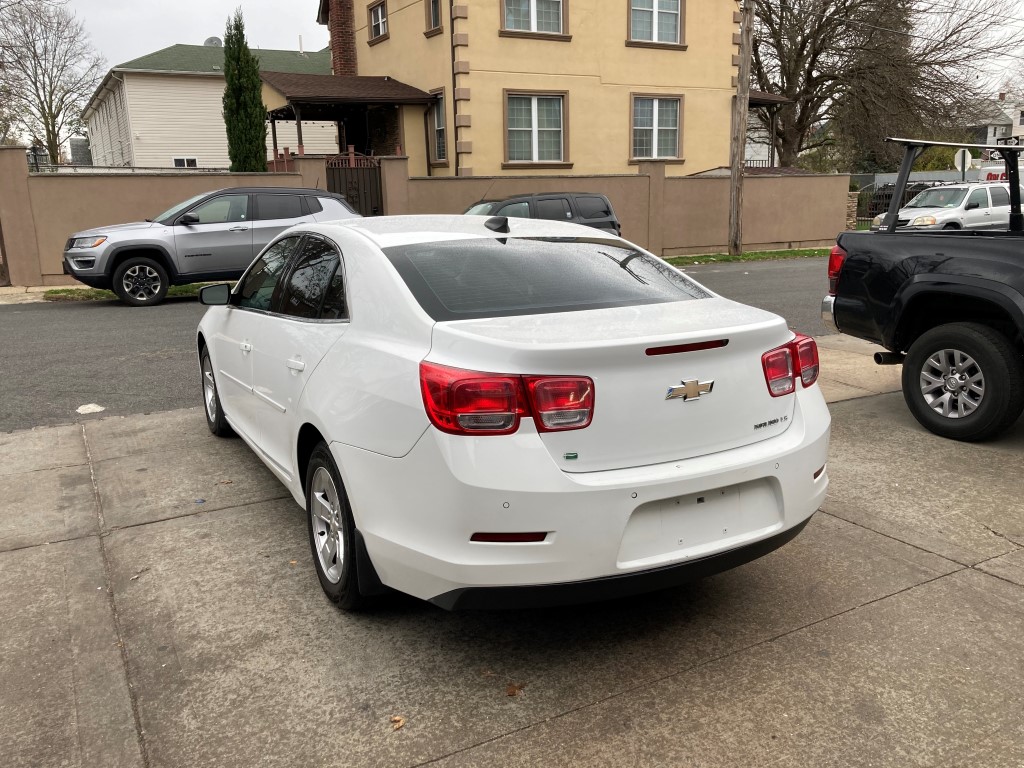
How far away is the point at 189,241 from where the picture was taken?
13.3 m

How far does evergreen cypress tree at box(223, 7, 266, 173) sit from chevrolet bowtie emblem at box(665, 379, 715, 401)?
2037cm

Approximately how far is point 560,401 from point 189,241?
39.3 feet

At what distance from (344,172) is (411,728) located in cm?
1723

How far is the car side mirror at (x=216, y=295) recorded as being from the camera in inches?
204

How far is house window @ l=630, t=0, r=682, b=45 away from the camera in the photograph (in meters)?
22.8

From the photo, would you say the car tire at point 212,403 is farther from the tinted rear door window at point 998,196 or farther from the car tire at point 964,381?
the tinted rear door window at point 998,196

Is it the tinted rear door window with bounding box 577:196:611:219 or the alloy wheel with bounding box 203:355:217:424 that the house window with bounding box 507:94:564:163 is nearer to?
the tinted rear door window with bounding box 577:196:611:219

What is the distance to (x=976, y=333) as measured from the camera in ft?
18.1

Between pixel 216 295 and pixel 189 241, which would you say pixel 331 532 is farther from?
pixel 189 241

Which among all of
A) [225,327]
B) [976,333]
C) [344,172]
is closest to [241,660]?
[225,327]

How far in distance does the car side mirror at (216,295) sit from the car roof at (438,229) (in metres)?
1.05

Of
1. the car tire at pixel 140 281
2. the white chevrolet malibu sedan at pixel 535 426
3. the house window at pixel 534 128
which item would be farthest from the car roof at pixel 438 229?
the house window at pixel 534 128

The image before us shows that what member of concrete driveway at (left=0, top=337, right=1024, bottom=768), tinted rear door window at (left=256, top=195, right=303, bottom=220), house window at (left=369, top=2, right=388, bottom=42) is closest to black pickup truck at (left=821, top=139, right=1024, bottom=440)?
concrete driveway at (left=0, top=337, right=1024, bottom=768)

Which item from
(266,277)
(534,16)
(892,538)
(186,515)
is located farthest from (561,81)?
(892,538)
